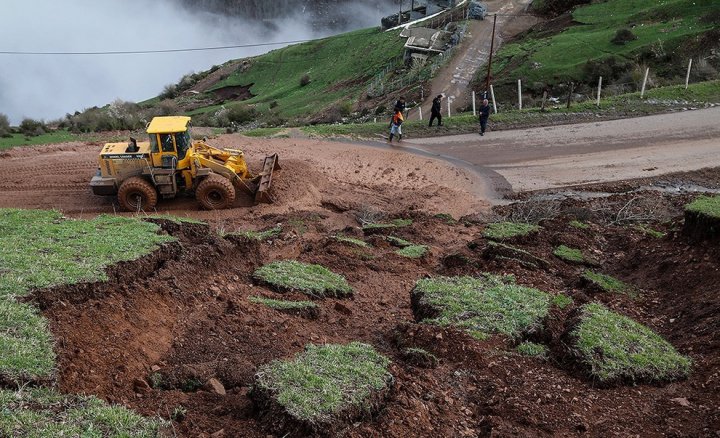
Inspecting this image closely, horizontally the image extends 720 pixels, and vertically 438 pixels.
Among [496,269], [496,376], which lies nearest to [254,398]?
[496,376]

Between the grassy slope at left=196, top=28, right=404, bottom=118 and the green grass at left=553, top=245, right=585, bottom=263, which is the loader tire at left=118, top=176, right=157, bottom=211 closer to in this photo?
the green grass at left=553, top=245, right=585, bottom=263

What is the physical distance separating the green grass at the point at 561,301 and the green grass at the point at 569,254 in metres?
2.55

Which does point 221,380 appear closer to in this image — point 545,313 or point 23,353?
point 23,353

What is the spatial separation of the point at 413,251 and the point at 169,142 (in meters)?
7.39

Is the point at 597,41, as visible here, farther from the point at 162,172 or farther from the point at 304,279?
the point at 304,279

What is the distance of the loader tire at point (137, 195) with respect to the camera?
17188mm

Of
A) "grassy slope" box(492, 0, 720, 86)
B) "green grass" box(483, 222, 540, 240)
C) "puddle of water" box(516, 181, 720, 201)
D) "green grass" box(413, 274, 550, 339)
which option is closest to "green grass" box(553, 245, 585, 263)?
"green grass" box(483, 222, 540, 240)

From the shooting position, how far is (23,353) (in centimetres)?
697

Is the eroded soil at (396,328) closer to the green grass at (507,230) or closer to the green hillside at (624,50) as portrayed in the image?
the green grass at (507,230)

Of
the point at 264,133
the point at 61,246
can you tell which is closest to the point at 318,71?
the point at 264,133

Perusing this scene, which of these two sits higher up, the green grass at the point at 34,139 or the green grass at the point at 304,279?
the green grass at the point at 34,139

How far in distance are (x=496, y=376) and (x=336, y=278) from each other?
13.8ft

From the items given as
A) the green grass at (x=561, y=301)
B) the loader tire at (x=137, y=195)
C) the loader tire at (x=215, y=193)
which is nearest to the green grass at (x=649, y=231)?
the green grass at (x=561, y=301)

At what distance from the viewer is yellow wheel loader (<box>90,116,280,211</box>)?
17188 mm
